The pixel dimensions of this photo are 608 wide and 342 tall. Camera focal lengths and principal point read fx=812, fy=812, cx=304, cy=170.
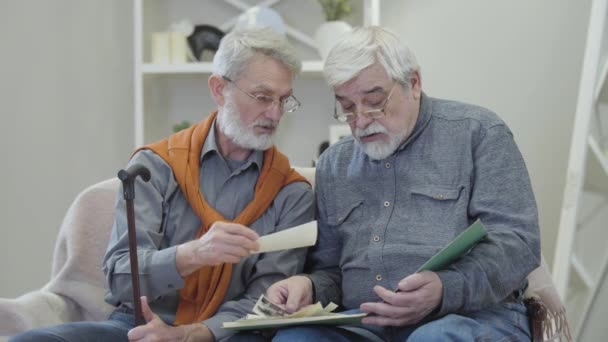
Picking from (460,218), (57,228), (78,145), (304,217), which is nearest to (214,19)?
(78,145)

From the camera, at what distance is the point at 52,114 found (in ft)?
11.3

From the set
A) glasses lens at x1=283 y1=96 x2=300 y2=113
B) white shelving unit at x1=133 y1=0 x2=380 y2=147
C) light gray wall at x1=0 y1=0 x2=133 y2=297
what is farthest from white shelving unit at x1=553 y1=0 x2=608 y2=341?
light gray wall at x1=0 y1=0 x2=133 y2=297

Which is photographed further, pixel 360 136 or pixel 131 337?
pixel 360 136

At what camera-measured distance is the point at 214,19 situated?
3.56 meters

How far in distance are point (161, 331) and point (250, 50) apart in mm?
750

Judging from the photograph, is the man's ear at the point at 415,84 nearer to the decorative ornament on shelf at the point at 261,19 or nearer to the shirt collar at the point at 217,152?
the shirt collar at the point at 217,152

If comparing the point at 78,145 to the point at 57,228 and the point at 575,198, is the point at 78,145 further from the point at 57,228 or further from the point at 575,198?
the point at 575,198

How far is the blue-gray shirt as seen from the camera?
6.02 ft

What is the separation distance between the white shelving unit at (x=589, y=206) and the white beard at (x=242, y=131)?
135 centimetres

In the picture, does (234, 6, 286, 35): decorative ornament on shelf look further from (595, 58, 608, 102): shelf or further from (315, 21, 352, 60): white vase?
(595, 58, 608, 102): shelf

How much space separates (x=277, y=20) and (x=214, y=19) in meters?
0.43

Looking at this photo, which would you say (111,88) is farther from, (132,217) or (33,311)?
(132,217)

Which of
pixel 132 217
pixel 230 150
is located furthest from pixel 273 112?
pixel 132 217

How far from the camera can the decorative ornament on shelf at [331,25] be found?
10.6 ft
